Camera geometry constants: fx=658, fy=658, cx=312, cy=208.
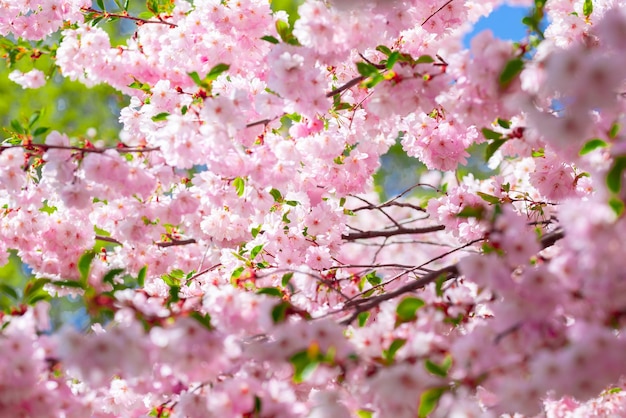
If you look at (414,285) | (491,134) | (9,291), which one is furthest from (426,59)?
(9,291)

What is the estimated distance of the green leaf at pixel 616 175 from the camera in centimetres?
170

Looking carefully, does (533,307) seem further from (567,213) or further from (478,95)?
(478,95)

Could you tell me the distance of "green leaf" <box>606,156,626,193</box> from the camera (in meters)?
1.70

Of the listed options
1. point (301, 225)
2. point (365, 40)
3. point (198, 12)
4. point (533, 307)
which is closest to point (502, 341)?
point (533, 307)

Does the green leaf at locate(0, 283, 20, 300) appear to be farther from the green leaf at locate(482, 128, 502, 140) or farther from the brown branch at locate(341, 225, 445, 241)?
the brown branch at locate(341, 225, 445, 241)

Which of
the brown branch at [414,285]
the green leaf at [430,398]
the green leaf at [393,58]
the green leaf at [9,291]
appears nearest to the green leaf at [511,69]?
the green leaf at [393,58]

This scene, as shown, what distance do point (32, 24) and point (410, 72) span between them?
235 centimetres

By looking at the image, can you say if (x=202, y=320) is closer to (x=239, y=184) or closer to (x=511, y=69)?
(x=239, y=184)

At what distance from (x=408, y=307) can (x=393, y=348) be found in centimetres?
14

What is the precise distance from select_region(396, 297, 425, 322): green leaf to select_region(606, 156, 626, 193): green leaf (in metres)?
0.69

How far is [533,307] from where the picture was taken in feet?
6.23

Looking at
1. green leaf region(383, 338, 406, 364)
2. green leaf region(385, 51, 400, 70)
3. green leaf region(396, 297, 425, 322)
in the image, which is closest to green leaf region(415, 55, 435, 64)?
green leaf region(385, 51, 400, 70)

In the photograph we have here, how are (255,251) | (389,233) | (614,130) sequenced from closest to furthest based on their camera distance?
(614,130), (255,251), (389,233)

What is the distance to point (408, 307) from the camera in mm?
2094
